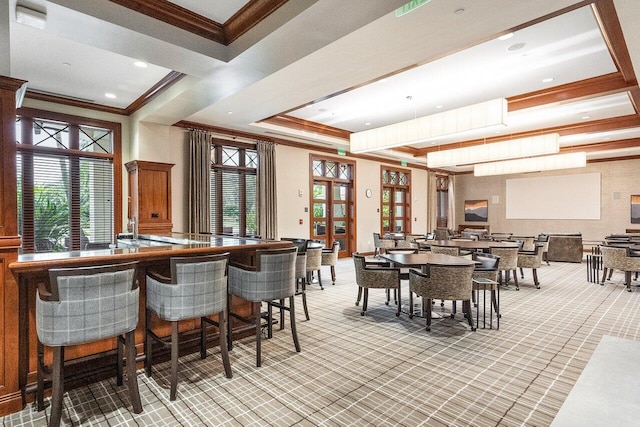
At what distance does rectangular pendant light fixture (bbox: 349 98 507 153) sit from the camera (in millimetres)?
5066

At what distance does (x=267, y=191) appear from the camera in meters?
8.05

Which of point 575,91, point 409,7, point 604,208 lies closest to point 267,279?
point 409,7

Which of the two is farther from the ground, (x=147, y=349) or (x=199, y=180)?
(x=199, y=180)

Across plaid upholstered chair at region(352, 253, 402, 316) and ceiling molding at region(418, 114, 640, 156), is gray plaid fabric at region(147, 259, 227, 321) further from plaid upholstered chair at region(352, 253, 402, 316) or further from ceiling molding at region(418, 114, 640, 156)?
ceiling molding at region(418, 114, 640, 156)

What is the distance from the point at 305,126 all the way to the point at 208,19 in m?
4.54

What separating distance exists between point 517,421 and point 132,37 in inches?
179

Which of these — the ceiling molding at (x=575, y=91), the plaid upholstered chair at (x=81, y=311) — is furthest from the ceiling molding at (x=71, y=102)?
the ceiling molding at (x=575, y=91)

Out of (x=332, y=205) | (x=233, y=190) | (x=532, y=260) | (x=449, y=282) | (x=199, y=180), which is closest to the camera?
(x=449, y=282)

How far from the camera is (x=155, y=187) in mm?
6250

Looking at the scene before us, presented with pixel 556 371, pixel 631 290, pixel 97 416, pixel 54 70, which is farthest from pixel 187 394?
pixel 631 290

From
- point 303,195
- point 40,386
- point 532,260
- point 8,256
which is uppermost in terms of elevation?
point 303,195

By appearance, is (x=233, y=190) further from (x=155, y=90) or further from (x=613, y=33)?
(x=613, y=33)

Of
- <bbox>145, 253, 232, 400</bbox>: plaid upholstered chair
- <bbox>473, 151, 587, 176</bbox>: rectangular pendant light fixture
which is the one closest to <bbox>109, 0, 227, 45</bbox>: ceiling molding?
<bbox>145, 253, 232, 400</bbox>: plaid upholstered chair

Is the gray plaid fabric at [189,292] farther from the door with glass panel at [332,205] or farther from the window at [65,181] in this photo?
the door with glass panel at [332,205]
